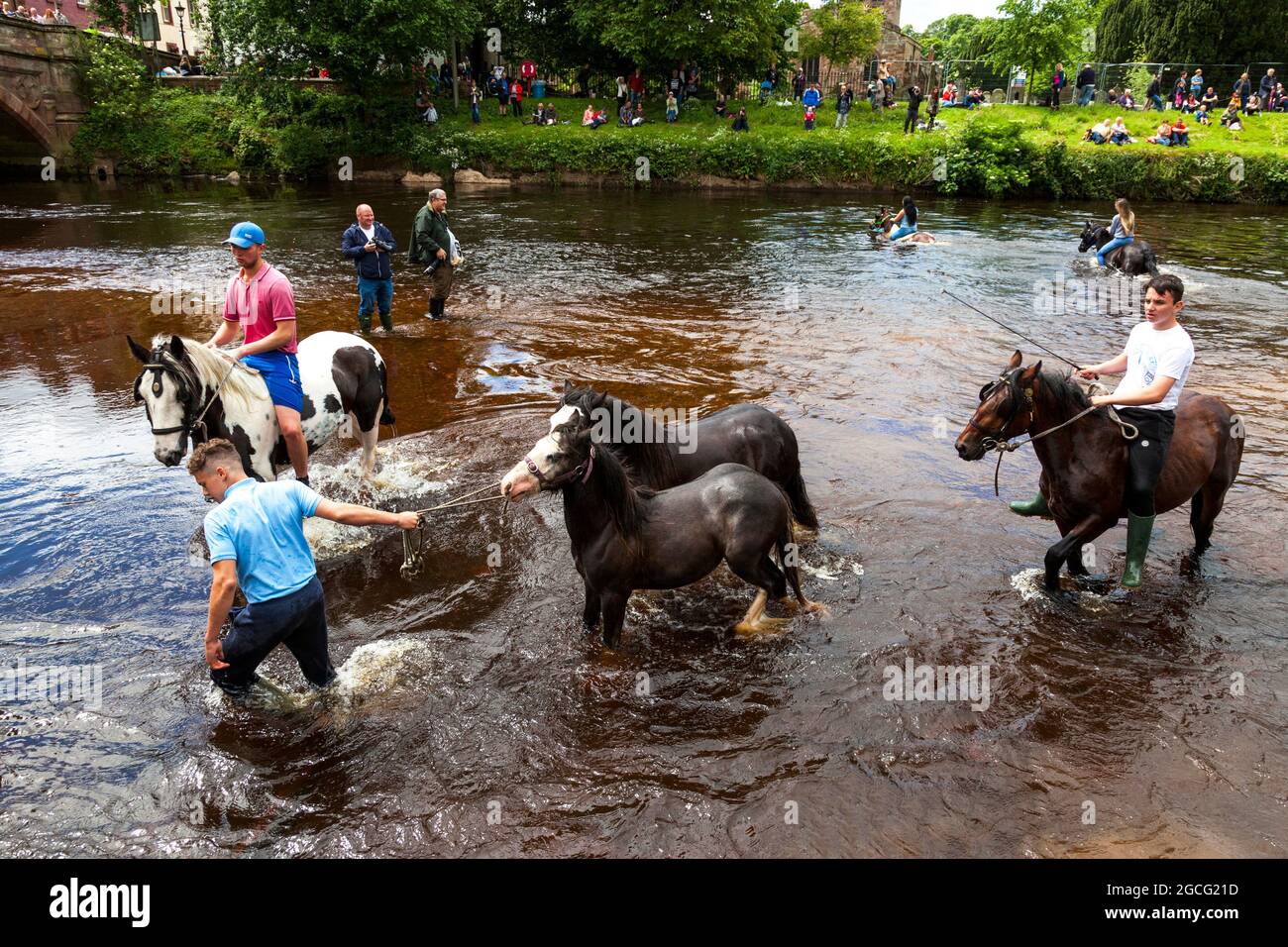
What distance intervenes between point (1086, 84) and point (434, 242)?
39.0 m

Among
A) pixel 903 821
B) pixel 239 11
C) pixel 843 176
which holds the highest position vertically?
pixel 239 11

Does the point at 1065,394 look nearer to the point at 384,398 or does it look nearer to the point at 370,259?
the point at 384,398

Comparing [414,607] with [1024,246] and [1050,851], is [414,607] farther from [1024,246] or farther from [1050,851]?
[1024,246]

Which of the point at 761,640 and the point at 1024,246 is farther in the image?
the point at 1024,246

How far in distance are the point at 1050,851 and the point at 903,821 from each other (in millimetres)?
740

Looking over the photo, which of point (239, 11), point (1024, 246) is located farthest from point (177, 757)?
point (239, 11)

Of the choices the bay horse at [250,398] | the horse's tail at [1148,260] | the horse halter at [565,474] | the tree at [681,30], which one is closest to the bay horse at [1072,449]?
the horse halter at [565,474]

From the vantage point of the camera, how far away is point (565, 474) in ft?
17.0

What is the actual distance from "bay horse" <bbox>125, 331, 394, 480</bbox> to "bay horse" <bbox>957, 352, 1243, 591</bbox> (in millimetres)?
5814

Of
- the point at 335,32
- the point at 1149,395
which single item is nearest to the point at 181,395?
the point at 1149,395

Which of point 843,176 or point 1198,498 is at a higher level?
point 843,176

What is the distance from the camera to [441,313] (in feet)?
49.0

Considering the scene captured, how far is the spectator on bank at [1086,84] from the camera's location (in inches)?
1558

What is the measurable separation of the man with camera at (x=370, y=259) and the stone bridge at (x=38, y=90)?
32.3 m
